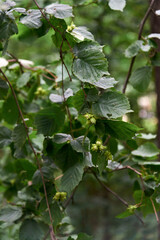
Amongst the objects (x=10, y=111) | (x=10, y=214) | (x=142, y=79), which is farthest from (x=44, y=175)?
(x=142, y=79)

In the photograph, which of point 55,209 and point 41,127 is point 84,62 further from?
point 55,209

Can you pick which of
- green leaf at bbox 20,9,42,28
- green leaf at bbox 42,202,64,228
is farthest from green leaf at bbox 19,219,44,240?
green leaf at bbox 20,9,42,28

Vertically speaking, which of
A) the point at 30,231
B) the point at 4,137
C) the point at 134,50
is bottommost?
the point at 30,231

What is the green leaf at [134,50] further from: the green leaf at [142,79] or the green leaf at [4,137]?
the green leaf at [4,137]

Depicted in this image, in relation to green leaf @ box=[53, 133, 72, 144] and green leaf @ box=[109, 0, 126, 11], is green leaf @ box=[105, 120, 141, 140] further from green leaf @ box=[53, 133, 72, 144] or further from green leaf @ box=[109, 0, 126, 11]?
green leaf @ box=[109, 0, 126, 11]

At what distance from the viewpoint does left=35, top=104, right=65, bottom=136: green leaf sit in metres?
0.65

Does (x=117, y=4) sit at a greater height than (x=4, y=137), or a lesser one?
greater

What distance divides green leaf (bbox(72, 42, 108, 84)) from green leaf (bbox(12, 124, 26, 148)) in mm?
200

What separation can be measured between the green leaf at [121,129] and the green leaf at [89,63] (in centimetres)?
10

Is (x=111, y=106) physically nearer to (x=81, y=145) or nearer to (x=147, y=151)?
(x=81, y=145)

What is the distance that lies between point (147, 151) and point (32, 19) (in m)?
0.45

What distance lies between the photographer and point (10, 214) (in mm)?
840

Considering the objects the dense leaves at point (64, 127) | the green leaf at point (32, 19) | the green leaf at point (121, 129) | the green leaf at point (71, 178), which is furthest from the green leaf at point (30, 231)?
the green leaf at point (32, 19)

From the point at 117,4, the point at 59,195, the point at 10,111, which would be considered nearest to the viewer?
the point at 59,195
